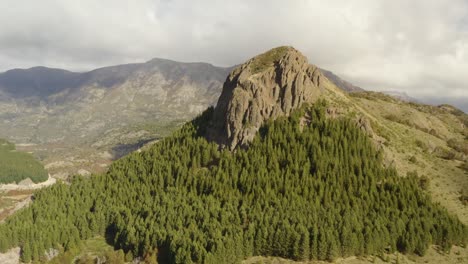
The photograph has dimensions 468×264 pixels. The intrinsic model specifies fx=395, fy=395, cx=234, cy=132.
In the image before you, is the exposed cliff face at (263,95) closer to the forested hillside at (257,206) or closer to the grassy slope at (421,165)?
the forested hillside at (257,206)

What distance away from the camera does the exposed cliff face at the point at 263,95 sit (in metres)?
144

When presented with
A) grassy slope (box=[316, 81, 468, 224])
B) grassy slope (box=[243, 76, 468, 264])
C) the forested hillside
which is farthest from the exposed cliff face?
grassy slope (box=[316, 81, 468, 224])

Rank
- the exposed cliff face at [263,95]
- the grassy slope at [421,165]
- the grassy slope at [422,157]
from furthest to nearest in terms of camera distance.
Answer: the exposed cliff face at [263,95], the grassy slope at [422,157], the grassy slope at [421,165]

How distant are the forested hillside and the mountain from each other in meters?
0.42

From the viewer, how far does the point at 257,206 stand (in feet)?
390

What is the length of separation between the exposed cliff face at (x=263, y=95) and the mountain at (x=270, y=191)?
17.7 inches

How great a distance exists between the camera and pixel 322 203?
119250 mm

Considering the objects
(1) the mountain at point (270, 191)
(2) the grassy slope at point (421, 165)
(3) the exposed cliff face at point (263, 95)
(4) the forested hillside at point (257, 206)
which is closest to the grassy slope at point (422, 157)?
(2) the grassy slope at point (421, 165)

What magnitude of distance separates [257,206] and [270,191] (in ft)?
23.2

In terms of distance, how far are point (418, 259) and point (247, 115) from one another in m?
72.1

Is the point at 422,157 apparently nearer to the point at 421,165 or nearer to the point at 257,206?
the point at 421,165

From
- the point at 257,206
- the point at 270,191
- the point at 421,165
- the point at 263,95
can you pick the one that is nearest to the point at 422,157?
the point at 421,165

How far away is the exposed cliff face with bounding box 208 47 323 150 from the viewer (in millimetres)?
144500

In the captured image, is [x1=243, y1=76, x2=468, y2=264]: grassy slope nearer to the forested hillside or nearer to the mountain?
the mountain
